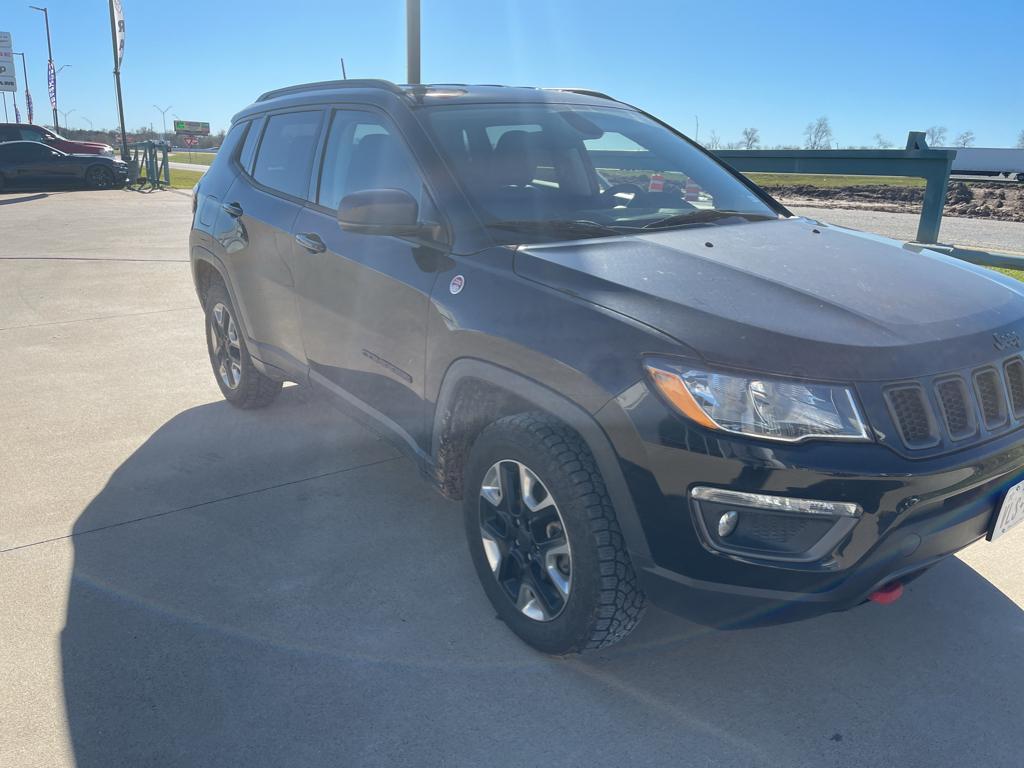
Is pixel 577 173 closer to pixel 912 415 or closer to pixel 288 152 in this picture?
pixel 288 152

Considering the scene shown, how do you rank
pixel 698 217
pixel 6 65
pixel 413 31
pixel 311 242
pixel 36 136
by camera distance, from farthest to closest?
pixel 6 65 → pixel 36 136 → pixel 413 31 → pixel 311 242 → pixel 698 217

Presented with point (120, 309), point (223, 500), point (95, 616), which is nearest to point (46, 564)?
point (95, 616)

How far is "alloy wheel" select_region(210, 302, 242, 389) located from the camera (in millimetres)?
4914

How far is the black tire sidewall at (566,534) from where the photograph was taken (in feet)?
7.93

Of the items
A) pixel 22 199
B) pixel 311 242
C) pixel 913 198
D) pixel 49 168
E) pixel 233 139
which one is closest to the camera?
pixel 311 242

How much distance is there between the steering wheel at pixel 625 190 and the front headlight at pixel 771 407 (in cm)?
141

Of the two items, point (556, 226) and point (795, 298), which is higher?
point (556, 226)

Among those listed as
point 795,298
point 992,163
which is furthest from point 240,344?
point 992,163

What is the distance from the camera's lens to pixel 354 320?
341 centimetres

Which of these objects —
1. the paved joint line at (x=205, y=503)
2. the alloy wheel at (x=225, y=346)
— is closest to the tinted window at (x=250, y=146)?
the alloy wheel at (x=225, y=346)

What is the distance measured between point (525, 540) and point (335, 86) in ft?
7.97

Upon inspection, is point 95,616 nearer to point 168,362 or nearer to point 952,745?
point 952,745

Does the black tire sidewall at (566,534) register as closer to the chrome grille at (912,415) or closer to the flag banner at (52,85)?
the chrome grille at (912,415)

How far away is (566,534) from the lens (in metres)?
2.49
